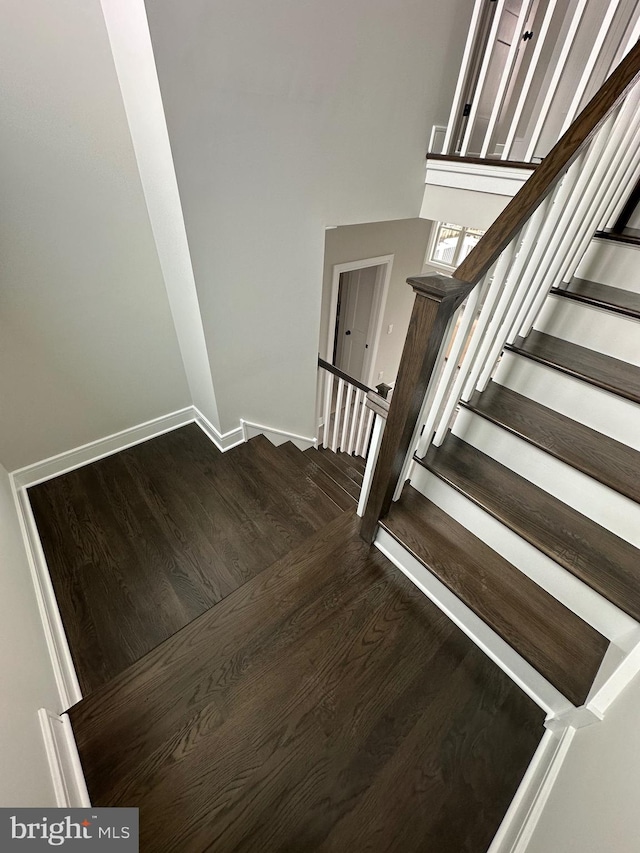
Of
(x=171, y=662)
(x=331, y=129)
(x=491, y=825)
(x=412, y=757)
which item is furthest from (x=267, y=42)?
(x=491, y=825)

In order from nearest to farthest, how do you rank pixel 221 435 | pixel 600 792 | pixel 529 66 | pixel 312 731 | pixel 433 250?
1. pixel 600 792
2. pixel 312 731
3. pixel 529 66
4. pixel 221 435
5. pixel 433 250

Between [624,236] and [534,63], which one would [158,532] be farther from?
[534,63]

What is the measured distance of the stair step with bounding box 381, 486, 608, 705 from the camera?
46.2 inches

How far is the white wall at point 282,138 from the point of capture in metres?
1.45

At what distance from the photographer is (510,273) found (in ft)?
4.21

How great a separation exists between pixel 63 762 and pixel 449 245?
5.23 m

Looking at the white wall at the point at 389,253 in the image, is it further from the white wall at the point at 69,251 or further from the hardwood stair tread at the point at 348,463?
the white wall at the point at 69,251

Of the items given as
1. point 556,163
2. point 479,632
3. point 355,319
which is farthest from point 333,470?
point 355,319

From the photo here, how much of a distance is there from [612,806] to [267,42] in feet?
8.75

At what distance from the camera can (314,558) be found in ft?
5.57

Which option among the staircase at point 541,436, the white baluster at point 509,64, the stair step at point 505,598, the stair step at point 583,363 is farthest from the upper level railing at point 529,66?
the stair step at point 505,598

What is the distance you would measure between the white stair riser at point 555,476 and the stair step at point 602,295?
678mm

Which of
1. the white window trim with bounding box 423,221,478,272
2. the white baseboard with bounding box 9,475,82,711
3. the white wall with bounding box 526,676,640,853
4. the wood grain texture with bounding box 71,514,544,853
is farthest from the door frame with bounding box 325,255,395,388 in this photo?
the white wall with bounding box 526,676,640,853

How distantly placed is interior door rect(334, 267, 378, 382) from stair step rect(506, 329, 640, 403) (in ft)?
8.68
